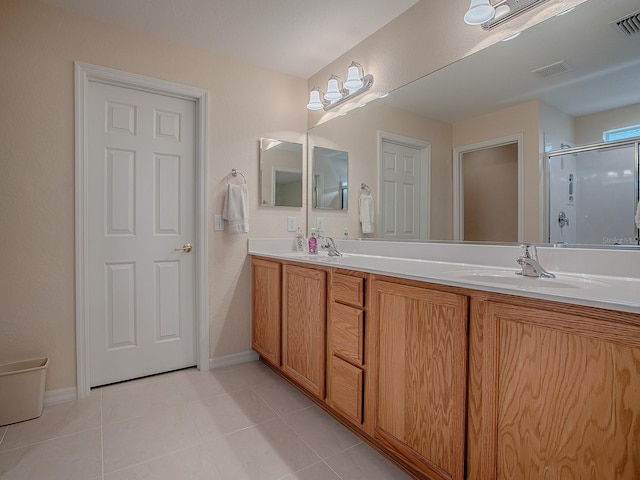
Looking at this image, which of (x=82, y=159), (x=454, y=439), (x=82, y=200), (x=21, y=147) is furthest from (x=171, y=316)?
(x=454, y=439)

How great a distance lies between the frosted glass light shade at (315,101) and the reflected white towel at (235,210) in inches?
33.6

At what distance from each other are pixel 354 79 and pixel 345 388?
6.19 ft

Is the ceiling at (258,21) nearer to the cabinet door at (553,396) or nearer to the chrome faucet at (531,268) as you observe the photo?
the chrome faucet at (531,268)

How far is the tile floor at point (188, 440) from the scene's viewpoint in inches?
54.9

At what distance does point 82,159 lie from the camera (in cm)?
200

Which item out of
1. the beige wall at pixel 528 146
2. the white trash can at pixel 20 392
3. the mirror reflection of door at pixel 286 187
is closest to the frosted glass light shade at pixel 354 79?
the mirror reflection of door at pixel 286 187

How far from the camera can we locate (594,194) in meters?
1.32

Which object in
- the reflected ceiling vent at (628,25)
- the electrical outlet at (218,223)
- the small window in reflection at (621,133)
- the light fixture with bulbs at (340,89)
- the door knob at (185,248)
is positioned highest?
the light fixture with bulbs at (340,89)

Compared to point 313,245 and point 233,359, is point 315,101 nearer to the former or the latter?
point 313,245

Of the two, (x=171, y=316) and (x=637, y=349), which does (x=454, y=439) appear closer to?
(x=637, y=349)

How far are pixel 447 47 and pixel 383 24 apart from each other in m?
0.54

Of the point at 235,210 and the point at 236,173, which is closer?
the point at 235,210

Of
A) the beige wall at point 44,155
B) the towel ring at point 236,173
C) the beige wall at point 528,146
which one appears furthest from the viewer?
the towel ring at point 236,173

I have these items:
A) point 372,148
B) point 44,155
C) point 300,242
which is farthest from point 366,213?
point 44,155
